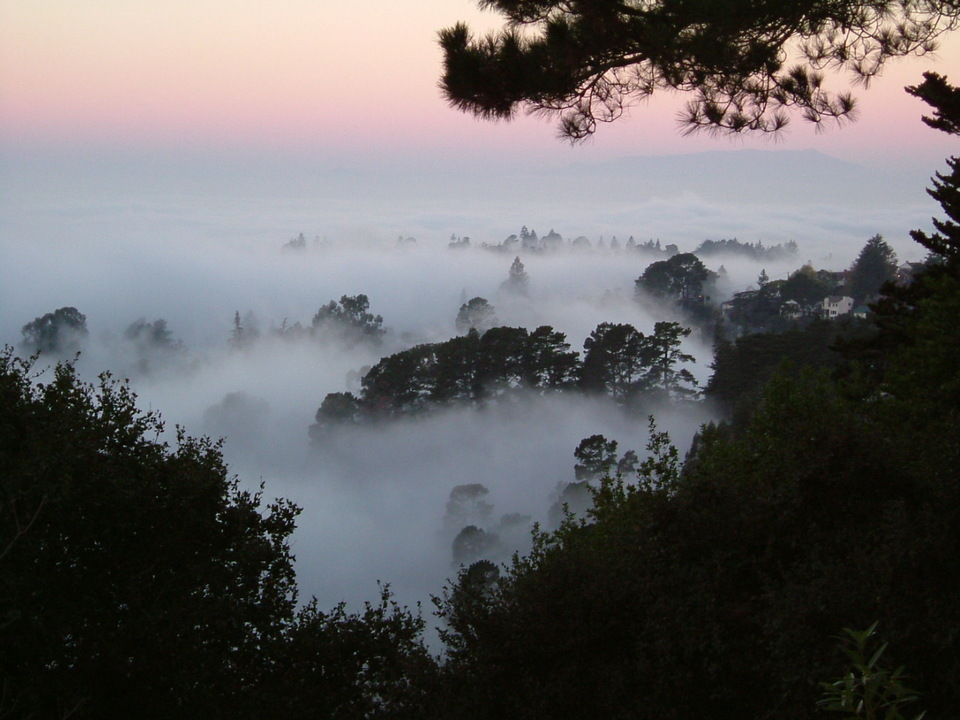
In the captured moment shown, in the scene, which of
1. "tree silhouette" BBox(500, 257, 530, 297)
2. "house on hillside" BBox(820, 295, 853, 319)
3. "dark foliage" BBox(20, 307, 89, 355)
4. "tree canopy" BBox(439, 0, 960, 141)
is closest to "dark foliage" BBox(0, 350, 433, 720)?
"tree canopy" BBox(439, 0, 960, 141)

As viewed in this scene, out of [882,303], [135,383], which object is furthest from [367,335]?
[882,303]

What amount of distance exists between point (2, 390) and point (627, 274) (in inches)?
4383

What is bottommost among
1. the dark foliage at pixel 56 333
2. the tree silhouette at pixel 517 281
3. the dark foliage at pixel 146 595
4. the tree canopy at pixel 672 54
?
the dark foliage at pixel 146 595

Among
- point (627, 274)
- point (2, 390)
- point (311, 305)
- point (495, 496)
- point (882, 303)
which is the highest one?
point (311, 305)

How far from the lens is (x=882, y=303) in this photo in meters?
17.2

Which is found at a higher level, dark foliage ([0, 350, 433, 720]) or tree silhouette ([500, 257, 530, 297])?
tree silhouette ([500, 257, 530, 297])

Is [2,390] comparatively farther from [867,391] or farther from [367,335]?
[367,335]

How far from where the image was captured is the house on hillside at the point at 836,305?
63688 mm

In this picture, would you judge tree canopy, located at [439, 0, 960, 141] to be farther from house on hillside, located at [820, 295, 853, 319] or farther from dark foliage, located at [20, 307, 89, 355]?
dark foliage, located at [20, 307, 89, 355]

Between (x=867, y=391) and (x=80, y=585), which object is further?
(x=867, y=391)

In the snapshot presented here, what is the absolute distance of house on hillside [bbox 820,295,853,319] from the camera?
63.7 m

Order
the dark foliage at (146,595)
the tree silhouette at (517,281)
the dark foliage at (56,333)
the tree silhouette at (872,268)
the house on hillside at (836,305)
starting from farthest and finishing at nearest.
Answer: the tree silhouette at (517,281) → the dark foliage at (56,333) → the tree silhouette at (872,268) → the house on hillside at (836,305) → the dark foliage at (146,595)

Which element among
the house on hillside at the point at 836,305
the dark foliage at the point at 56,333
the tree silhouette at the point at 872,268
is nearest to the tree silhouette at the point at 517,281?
the tree silhouette at the point at 872,268

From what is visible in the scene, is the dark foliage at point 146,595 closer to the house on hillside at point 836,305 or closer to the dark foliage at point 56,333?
the house on hillside at point 836,305
